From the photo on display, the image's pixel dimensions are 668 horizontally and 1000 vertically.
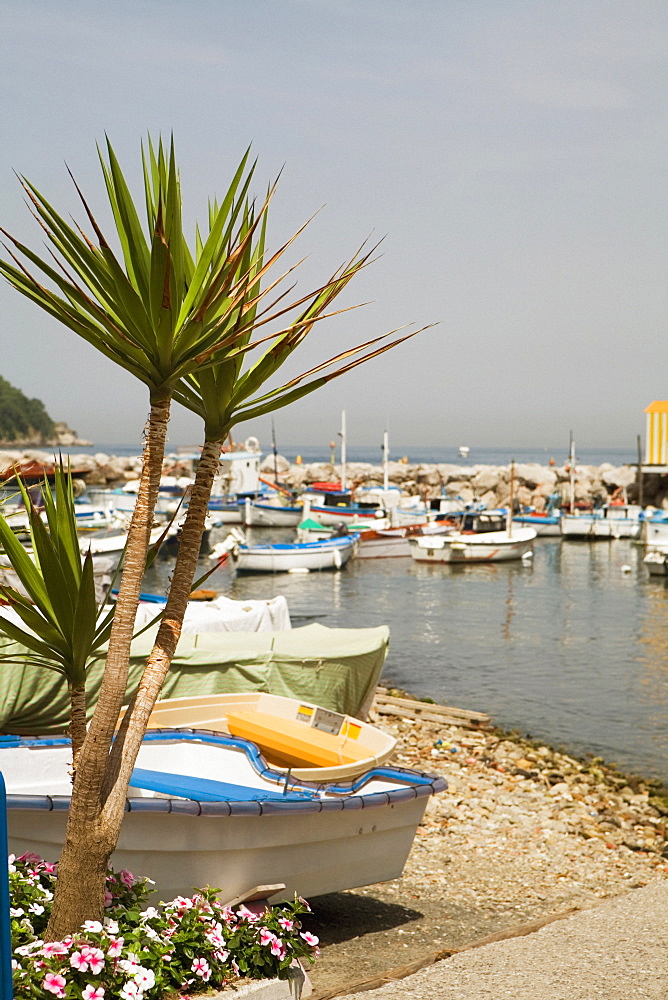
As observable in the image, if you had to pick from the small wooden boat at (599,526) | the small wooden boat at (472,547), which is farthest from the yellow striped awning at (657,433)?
the small wooden boat at (472,547)

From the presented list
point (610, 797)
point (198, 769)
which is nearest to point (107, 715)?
point (198, 769)

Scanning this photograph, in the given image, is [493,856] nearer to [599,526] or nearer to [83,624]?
[83,624]

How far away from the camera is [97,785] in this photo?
4543 millimetres

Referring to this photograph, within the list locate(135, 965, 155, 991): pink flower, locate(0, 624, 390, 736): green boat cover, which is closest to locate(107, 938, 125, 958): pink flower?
locate(135, 965, 155, 991): pink flower

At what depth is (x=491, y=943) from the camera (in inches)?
272

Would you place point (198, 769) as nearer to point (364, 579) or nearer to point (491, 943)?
point (491, 943)

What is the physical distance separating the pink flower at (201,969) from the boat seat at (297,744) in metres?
3.77

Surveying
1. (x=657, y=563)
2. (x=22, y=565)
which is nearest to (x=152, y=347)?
(x=22, y=565)

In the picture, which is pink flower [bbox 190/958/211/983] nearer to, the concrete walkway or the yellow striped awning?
the concrete walkway

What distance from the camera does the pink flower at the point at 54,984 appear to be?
13.8ft

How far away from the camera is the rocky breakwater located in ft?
259

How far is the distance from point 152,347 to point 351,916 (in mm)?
6200

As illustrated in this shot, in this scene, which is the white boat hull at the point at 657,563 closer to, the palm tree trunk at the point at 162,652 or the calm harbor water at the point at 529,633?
the calm harbor water at the point at 529,633

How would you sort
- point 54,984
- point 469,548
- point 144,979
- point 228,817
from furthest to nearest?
point 469,548
point 228,817
point 144,979
point 54,984
